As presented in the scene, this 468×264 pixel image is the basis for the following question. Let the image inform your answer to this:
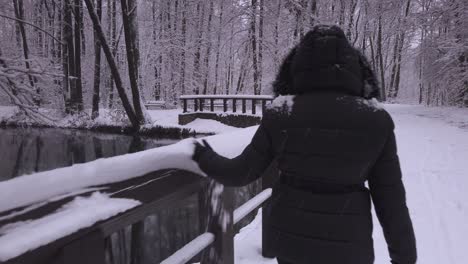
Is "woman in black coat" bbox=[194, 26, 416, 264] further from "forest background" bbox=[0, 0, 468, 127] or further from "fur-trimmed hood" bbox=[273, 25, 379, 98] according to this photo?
"forest background" bbox=[0, 0, 468, 127]

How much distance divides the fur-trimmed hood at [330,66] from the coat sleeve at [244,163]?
29 cm

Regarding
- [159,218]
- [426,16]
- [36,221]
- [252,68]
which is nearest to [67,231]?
[36,221]

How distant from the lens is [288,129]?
1683mm

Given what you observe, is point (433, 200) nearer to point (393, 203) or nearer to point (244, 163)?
point (393, 203)

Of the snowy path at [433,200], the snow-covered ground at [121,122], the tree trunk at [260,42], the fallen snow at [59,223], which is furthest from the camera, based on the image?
the tree trunk at [260,42]

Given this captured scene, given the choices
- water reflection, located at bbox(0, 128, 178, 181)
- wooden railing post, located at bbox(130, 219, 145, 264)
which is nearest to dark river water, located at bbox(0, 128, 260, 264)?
water reflection, located at bbox(0, 128, 178, 181)

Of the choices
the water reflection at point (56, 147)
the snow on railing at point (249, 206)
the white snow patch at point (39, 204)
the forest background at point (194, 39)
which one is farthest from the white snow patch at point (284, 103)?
the water reflection at point (56, 147)

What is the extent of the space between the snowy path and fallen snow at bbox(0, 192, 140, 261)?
2101 millimetres

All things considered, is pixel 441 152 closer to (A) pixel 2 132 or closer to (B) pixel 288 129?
(B) pixel 288 129

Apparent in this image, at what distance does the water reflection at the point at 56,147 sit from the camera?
12.5m

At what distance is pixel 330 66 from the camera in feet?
5.43

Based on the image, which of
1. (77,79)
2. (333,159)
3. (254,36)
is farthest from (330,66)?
(254,36)

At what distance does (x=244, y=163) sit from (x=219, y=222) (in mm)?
715

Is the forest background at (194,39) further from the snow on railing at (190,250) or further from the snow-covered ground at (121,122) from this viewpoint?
the snow on railing at (190,250)
